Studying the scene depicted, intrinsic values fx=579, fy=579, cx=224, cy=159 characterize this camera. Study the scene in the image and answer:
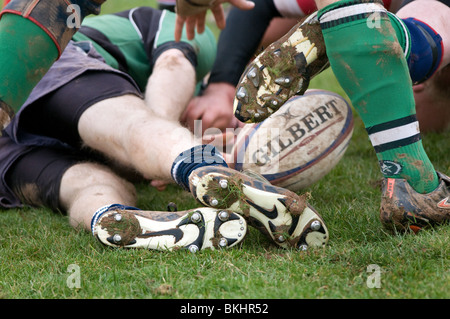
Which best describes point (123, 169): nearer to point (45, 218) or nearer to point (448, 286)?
point (45, 218)

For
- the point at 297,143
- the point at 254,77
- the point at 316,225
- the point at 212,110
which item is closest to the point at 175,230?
the point at 316,225

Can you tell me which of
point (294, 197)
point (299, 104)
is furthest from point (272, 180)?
point (294, 197)

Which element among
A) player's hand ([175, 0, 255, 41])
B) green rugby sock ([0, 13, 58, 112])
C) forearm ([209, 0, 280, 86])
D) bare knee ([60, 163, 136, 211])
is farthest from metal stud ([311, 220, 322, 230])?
forearm ([209, 0, 280, 86])

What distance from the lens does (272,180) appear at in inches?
93.3

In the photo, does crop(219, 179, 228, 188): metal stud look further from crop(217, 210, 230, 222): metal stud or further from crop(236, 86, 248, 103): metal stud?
crop(236, 86, 248, 103): metal stud

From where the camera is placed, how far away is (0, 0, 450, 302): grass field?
4.98ft

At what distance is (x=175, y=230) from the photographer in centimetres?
185

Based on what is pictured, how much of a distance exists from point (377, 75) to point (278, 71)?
→ 0.33 meters

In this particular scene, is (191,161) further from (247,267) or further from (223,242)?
(247,267)

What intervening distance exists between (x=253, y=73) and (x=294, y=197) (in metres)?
0.43

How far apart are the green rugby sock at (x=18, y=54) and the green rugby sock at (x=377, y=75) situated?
919 mm

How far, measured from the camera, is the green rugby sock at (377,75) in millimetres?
A: 1708

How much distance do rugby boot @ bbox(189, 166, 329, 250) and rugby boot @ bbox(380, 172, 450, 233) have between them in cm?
23

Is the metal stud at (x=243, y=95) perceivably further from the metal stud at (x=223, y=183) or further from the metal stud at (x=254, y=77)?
the metal stud at (x=223, y=183)
